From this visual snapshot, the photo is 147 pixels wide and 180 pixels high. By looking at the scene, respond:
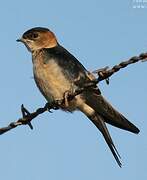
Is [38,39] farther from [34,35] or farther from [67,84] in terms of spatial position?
[67,84]

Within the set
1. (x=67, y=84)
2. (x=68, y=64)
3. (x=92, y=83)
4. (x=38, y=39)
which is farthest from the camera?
(x=38, y=39)

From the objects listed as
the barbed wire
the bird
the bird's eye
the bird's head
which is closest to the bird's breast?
the bird

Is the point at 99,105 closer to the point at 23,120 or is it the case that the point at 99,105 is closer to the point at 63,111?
the point at 63,111

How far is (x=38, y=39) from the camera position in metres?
6.75

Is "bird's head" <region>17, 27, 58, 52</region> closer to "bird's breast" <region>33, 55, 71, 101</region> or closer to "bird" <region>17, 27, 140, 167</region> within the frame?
"bird" <region>17, 27, 140, 167</region>

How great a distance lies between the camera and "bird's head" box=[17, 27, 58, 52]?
21.8 feet

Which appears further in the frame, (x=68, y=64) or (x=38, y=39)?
(x=38, y=39)

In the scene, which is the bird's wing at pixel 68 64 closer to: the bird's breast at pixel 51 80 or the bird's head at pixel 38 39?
the bird's breast at pixel 51 80

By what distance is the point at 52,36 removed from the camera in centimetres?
691

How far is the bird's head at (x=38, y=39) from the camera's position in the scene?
6645 millimetres

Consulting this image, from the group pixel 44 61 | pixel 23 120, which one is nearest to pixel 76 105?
pixel 44 61

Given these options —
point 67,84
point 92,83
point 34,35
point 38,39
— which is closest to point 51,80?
point 67,84

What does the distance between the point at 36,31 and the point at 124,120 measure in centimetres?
249

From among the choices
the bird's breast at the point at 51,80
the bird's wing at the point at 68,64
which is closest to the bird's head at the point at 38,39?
the bird's wing at the point at 68,64
